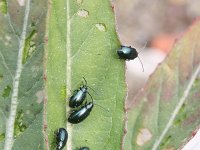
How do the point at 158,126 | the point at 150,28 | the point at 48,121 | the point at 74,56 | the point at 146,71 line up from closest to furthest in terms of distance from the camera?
the point at 48,121 < the point at 74,56 < the point at 158,126 < the point at 146,71 < the point at 150,28

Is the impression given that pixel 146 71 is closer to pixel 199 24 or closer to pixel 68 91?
pixel 199 24

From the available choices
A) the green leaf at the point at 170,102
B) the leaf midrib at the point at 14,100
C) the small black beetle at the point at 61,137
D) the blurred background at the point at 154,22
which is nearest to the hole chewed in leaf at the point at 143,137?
the green leaf at the point at 170,102

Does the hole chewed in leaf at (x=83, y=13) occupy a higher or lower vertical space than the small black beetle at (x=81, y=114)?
higher

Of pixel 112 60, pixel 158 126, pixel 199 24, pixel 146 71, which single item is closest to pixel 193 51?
pixel 199 24

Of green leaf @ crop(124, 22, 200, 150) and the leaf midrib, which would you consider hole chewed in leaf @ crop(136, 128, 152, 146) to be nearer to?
green leaf @ crop(124, 22, 200, 150)

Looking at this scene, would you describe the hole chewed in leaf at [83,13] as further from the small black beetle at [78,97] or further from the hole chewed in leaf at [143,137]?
the hole chewed in leaf at [143,137]

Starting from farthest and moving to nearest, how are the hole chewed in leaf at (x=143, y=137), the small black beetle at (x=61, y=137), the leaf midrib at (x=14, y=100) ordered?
the hole chewed in leaf at (x=143, y=137)
the leaf midrib at (x=14, y=100)
the small black beetle at (x=61, y=137)
